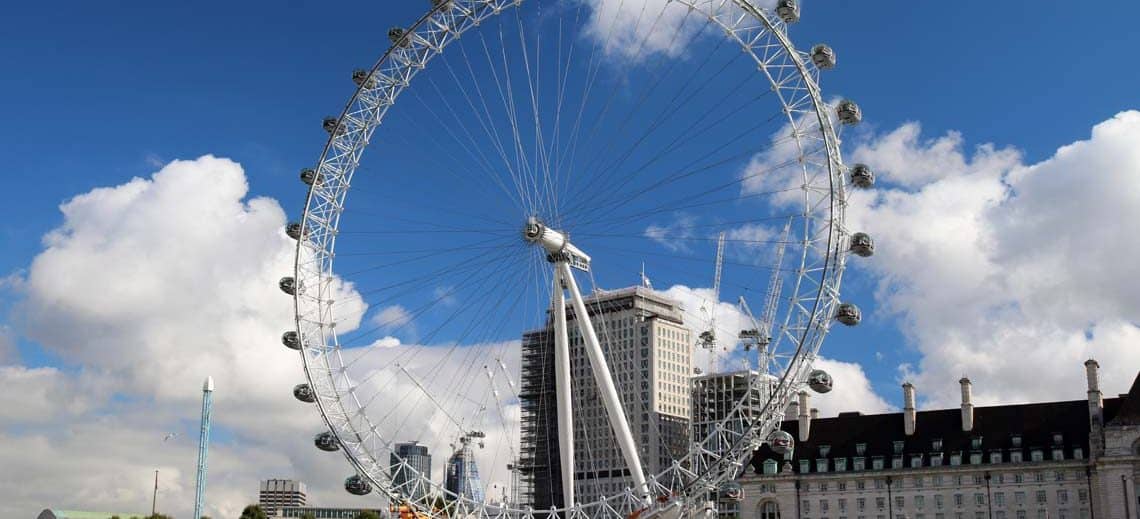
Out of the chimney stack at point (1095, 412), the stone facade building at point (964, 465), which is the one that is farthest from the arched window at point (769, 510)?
the chimney stack at point (1095, 412)

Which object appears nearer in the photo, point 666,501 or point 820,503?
point 666,501

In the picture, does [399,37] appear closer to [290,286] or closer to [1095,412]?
[290,286]

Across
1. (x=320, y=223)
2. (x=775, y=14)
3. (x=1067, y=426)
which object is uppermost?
(x=775, y=14)

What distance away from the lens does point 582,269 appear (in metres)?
79.9

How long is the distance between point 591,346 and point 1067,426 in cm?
7427

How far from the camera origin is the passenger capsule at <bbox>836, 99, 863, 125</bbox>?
2906 inches

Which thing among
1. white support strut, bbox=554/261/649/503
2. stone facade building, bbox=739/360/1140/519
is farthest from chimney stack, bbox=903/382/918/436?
white support strut, bbox=554/261/649/503

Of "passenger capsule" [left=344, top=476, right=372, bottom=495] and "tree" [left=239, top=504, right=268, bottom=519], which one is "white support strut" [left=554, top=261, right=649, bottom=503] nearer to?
"passenger capsule" [left=344, top=476, right=372, bottom=495]

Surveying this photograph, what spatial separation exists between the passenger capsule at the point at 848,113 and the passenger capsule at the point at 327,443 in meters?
36.2

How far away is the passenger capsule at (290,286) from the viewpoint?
275 ft

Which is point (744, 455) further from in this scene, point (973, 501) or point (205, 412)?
point (205, 412)

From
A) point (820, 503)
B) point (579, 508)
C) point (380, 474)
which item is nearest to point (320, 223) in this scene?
point (380, 474)

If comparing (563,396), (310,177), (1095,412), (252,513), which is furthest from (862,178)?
(252,513)

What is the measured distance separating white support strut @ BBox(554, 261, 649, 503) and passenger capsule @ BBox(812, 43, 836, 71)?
1880cm
